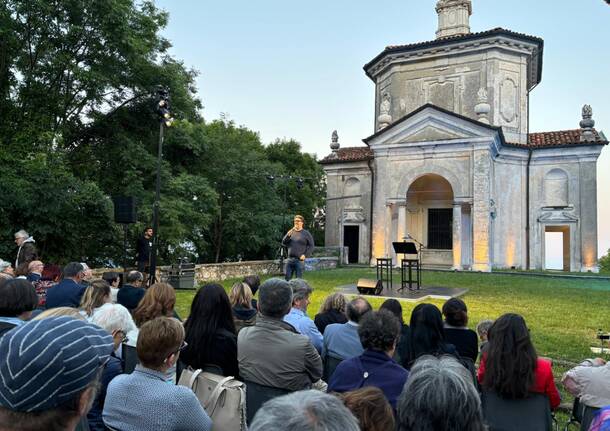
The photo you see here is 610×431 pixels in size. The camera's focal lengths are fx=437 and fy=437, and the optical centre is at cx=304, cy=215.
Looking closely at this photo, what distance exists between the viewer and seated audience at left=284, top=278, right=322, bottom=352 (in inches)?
167

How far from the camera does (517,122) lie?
84.4ft

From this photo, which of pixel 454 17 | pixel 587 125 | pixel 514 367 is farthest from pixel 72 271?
pixel 454 17

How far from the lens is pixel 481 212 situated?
21203mm

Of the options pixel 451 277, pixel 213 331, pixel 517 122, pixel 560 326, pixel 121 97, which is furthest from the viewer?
pixel 517 122

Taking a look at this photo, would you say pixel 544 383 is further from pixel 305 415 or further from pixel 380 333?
pixel 305 415

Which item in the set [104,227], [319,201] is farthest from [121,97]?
[319,201]

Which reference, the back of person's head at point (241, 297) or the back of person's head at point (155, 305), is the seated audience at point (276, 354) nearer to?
the back of person's head at point (155, 305)

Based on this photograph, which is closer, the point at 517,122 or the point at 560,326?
the point at 560,326

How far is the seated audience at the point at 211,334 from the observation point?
310 centimetres

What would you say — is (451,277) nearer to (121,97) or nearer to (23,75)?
(121,97)

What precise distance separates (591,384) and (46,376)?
10.8 feet

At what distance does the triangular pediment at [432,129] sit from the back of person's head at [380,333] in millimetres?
20617

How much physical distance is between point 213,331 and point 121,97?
63.0ft

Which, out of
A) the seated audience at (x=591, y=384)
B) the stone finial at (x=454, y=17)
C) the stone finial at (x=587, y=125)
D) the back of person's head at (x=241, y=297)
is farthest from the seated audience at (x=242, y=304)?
the stone finial at (x=454, y=17)
